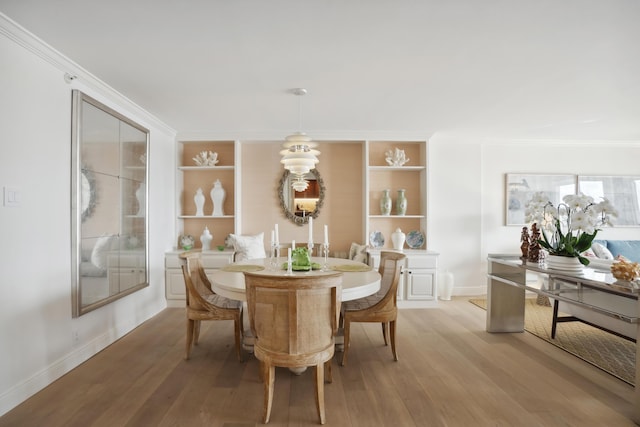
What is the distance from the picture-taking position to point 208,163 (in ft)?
15.8

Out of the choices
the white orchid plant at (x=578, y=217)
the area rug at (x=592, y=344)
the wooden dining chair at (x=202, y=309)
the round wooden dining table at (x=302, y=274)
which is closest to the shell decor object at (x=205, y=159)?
the round wooden dining table at (x=302, y=274)

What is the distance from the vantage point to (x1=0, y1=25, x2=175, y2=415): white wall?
2.14m

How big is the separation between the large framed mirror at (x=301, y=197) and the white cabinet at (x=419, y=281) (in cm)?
110

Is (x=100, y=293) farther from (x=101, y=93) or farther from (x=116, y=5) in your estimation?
(x=116, y=5)

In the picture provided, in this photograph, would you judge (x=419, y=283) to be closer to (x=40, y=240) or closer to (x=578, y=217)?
(x=578, y=217)

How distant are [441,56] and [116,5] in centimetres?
215

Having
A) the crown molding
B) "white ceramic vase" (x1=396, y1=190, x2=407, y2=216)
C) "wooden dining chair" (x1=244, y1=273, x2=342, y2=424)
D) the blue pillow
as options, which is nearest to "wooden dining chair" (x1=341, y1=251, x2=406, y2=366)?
"wooden dining chair" (x1=244, y1=273, x2=342, y2=424)

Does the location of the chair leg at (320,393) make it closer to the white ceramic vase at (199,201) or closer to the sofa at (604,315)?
the sofa at (604,315)

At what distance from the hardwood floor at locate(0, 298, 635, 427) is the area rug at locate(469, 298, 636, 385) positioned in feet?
0.47

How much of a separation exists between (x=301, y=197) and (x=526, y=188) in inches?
141

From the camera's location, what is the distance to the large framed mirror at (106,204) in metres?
2.73

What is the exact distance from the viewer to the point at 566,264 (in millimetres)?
2805

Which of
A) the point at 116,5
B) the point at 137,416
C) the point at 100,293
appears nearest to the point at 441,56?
the point at 116,5

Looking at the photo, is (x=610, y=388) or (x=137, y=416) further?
(x=610, y=388)
